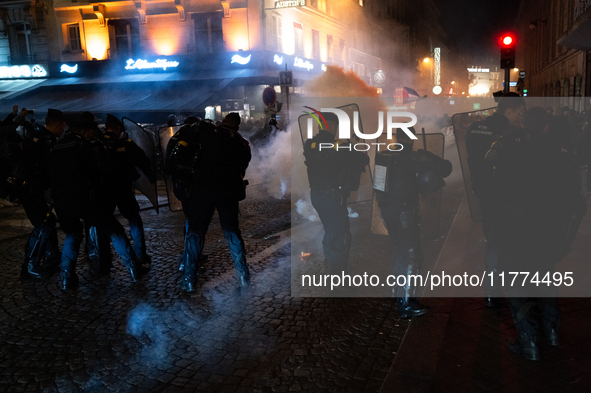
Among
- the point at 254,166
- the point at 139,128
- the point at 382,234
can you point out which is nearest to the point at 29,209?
the point at 139,128

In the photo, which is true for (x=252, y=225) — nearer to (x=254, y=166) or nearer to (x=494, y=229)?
(x=494, y=229)

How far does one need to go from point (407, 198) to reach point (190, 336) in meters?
2.03

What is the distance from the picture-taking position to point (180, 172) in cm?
486

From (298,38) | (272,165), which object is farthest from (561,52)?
(272,165)

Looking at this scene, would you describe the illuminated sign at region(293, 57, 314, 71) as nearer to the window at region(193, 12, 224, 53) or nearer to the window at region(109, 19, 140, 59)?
the window at region(193, 12, 224, 53)

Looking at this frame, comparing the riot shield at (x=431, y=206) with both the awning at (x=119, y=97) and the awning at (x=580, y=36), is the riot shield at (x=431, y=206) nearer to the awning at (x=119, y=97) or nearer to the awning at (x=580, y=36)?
the awning at (x=580, y=36)

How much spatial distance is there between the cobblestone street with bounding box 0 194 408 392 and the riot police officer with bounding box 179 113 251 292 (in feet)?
1.09

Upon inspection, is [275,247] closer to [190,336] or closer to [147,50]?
[190,336]

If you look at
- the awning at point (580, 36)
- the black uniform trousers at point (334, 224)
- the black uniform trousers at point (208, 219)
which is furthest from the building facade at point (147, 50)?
the black uniform trousers at point (334, 224)

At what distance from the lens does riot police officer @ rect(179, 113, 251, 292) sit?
474 cm

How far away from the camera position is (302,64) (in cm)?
2431

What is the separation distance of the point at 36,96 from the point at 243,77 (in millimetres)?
8802

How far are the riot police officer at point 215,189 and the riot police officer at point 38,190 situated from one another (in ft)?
5.30

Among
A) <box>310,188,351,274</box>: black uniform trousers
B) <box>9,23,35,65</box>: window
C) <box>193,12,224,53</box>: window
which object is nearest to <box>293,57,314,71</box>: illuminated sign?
<box>193,12,224,53</box>: window
